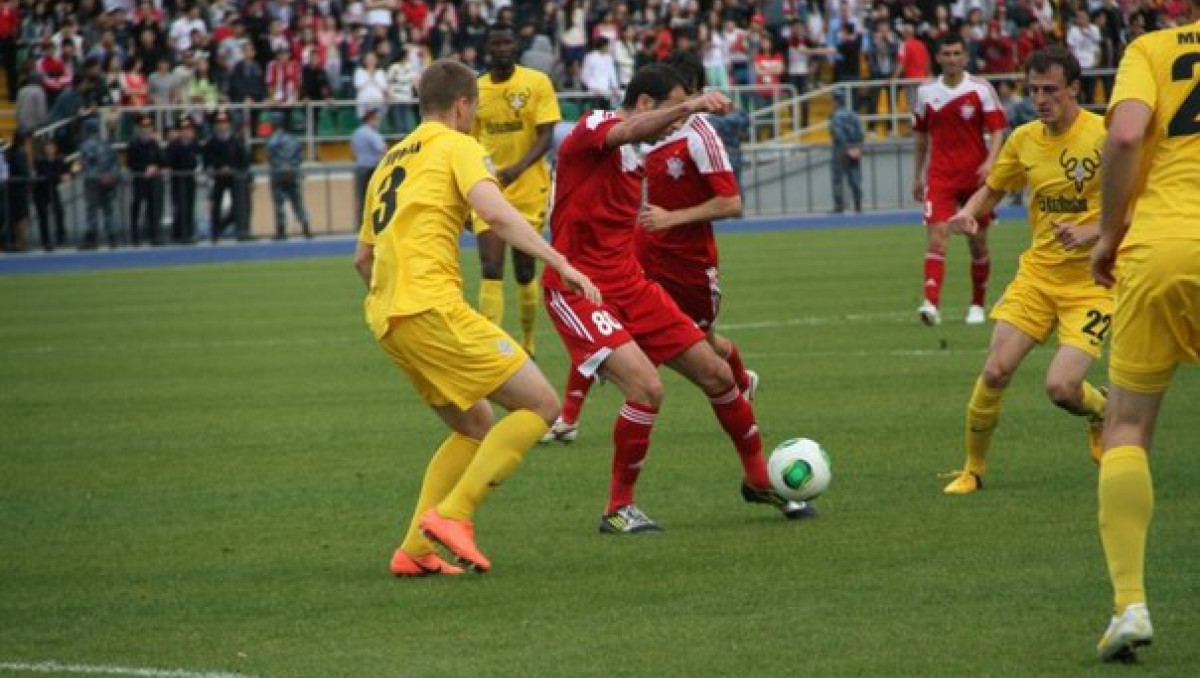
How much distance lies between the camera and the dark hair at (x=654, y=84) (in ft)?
32.4

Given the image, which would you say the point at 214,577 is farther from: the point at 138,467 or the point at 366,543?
the point at 138,467

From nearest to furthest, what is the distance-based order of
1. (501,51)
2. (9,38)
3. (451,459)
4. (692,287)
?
(451,459) → (692,287) → (501,51) → (9,38)

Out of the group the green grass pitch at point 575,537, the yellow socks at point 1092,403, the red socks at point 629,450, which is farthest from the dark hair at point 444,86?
the yellow socks at point 1092,403

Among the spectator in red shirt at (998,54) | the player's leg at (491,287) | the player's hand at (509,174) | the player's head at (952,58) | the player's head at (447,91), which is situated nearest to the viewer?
the player's head at (447,91)

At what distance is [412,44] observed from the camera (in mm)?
37406

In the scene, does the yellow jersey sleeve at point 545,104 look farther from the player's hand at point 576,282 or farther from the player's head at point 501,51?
the player's hand at point 576,282

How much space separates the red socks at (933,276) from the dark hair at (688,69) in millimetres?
8440

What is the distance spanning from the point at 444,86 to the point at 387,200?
54 cm

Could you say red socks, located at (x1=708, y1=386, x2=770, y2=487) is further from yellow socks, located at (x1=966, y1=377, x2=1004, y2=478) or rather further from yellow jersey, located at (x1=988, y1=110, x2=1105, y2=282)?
yellow jersey, located at (x1=988, y1=110, x2=1105, y2=282)

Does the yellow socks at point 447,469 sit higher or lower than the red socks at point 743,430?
higher

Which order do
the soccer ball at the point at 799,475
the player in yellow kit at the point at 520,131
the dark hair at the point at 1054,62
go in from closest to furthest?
1. the soccer ball at the point at 799,475
2. the dark hair at the point at 1054,62
3. the player in yellow kit at the point at 520,131

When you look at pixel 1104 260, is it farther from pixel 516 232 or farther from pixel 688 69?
pixel 688 69

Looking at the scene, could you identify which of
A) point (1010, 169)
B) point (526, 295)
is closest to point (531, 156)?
point (526, 295)

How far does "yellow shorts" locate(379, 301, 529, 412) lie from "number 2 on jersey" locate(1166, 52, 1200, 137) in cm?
293
